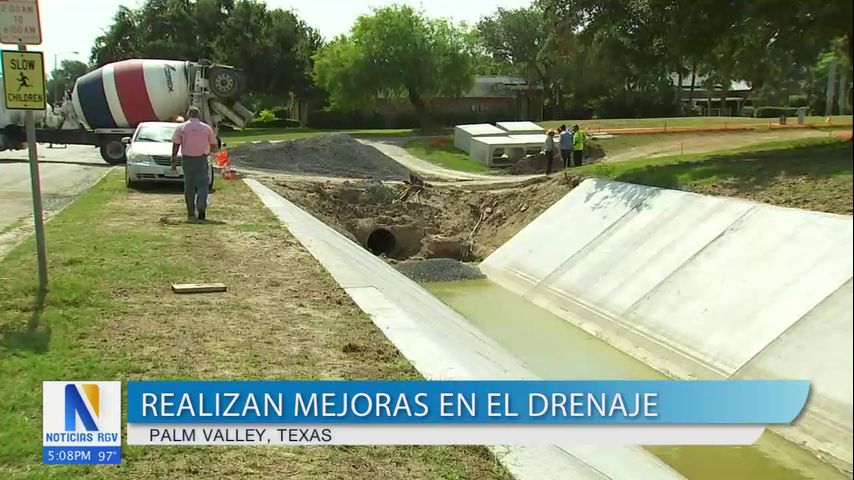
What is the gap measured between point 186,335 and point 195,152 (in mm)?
6626

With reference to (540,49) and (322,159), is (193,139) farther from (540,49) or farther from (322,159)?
(540,49)

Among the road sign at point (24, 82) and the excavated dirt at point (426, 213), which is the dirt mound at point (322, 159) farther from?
the road sign at point (24, 82)

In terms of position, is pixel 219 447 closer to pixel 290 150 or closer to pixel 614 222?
pixel 614 222

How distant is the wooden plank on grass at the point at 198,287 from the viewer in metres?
8.00

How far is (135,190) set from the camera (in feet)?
57.1

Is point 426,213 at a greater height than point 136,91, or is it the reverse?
point 136,91

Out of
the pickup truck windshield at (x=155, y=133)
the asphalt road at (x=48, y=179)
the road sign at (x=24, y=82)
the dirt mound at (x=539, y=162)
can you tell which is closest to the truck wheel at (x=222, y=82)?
the asphalt road at (x=48, y=179)

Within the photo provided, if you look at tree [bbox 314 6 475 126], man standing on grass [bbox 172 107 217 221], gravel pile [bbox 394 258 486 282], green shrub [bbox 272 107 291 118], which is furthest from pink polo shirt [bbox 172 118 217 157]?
green shrub [bbox 272 107 291 118]

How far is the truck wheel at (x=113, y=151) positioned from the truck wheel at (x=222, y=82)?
4223mm

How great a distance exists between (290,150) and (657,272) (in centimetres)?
2048

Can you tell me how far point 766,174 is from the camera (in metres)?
14.9

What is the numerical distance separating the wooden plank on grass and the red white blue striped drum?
18.8m

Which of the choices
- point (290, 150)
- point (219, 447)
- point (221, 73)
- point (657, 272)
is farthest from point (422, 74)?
point (219, 447)

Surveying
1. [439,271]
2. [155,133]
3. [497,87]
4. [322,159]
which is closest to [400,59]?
[322,159]
